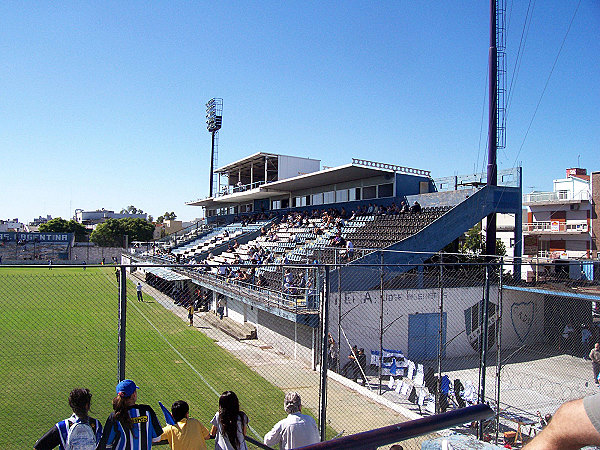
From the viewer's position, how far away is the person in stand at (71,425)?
3.37 m

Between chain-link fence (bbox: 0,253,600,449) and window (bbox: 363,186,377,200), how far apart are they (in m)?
7.65

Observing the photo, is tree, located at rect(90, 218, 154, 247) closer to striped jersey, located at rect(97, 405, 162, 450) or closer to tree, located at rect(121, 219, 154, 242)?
tree, located at rect(121, 219, 154, 242)

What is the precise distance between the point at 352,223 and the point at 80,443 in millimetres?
21207

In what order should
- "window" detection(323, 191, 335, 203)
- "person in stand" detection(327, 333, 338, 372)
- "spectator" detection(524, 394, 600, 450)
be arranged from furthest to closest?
1. "window" detection(323, 191, 335, 203)
2. "person in stand" detection(327, 333, 338, 372)
3. "spectator" detection(524, 394, 600, 450)

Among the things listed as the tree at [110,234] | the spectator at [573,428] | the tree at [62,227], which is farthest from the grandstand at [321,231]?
the tree at [62,227]

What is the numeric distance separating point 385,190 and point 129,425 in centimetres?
2278

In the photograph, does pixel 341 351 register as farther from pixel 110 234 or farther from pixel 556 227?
pixel 110 234

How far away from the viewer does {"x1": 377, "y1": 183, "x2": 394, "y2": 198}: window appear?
81.1ft

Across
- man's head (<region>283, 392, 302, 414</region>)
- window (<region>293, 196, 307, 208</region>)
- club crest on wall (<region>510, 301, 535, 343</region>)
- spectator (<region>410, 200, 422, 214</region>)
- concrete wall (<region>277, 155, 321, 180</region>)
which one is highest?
concrete wall (<region>277, 155, 321, 180</region>)

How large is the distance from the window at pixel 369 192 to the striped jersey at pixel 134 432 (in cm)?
2308

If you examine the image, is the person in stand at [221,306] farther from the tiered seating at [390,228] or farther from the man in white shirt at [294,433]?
the man in white shirt at [294,433]

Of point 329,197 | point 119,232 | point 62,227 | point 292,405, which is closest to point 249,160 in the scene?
point 329,197

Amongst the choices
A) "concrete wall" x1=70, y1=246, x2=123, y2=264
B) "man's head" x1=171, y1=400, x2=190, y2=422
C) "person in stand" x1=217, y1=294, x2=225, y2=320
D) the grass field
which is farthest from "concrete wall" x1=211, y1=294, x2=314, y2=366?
"concrete wall" x1=70, y1=246, x2=123, y2=264

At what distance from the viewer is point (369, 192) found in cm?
2641
